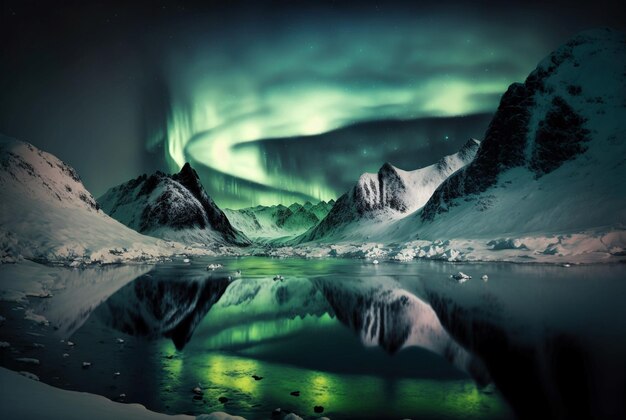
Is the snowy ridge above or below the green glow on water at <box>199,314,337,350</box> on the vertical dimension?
above

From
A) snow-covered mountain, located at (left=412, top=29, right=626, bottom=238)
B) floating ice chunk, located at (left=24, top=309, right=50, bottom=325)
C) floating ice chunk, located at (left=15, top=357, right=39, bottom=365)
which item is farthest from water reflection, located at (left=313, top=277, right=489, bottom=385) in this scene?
snow-covered mountain, located at (left=412, top=29, right=626, bottom=238)

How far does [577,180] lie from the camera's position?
267ft

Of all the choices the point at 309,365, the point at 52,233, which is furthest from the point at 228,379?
the point at 52,233

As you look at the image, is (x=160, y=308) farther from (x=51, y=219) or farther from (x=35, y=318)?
(x=51, y=219)

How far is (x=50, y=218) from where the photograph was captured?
59.9 metres

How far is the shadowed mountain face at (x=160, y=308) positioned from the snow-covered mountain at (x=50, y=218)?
2035cm

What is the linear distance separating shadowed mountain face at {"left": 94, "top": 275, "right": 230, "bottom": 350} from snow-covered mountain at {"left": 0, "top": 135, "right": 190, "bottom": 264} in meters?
20.3

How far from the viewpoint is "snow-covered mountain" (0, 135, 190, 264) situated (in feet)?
164

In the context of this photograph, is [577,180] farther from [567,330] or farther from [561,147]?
[567,330]

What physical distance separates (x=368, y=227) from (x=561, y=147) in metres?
96.1

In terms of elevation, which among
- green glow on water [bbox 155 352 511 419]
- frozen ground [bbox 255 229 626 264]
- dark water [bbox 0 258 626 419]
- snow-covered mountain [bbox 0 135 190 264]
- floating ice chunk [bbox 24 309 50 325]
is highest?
snow-covered mountain [bbox 0 135 190 264]

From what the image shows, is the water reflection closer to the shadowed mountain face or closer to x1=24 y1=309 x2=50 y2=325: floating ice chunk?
the shadowed mountain face

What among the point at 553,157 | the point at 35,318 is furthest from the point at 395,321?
the point at 553,157

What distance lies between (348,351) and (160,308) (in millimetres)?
12730
